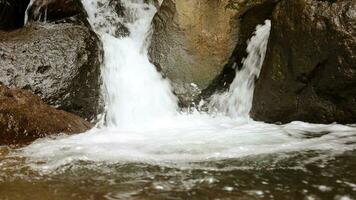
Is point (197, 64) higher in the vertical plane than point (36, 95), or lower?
higher

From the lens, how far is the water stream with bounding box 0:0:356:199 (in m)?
3.86

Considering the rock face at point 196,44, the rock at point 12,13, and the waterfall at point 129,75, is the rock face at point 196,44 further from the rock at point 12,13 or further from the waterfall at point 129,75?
the rock at point 12,13

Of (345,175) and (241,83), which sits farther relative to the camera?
(241,83)

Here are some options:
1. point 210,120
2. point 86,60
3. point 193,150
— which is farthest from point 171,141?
point 86,60

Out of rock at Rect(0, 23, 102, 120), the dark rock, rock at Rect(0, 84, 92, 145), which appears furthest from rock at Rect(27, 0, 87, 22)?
the dark rock

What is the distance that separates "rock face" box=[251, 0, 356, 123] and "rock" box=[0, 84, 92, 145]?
3.02m

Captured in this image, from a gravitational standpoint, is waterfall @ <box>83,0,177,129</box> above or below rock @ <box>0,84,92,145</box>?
above

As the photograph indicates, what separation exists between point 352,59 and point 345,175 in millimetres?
2448

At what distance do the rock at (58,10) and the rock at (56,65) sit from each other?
0.54 m

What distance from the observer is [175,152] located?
5.20m

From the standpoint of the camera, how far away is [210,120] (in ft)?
24.9

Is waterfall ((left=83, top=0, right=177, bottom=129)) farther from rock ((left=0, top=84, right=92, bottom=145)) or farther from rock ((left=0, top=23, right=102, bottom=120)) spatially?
rock ((left=0, top=84, right=92, bottom=145))

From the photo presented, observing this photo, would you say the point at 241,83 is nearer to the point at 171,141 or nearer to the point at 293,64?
the point at 293,64

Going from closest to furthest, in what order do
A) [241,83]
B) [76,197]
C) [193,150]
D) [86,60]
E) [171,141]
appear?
1. [76,197]
2. [193,150]
3. [171,141]
4. [86,60]
5. [241,83]
